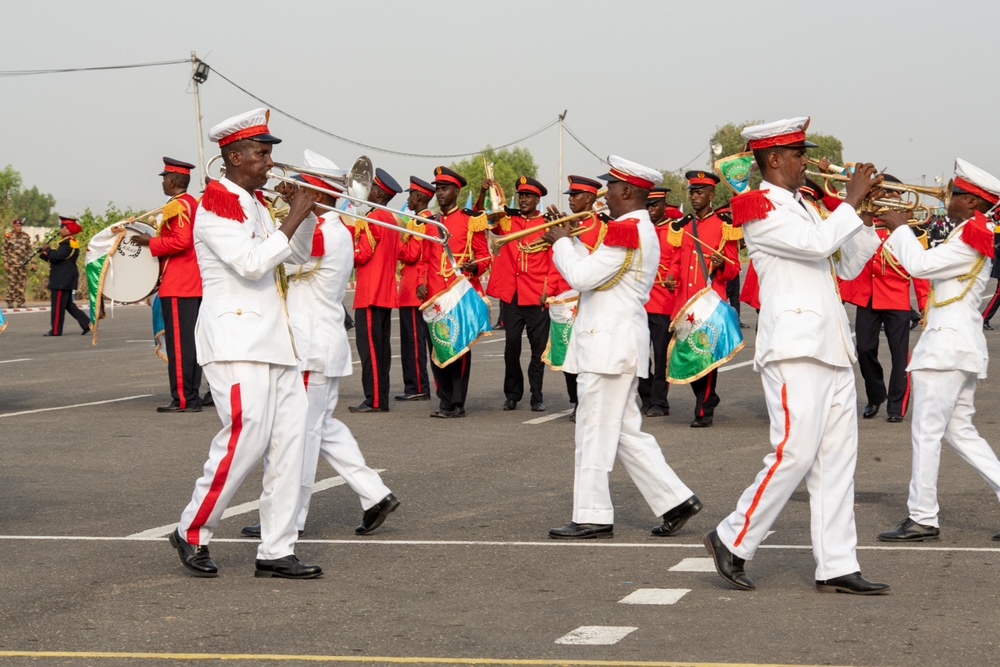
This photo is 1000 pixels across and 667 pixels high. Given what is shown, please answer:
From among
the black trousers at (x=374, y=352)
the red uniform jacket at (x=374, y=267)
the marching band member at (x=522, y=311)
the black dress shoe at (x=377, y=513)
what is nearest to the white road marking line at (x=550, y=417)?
the marching band member at (x=522, y=311)

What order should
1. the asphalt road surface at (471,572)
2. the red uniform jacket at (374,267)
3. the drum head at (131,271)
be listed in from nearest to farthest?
the asphalt road surface at (471,572), the drum head at (131,271), the red uniform jacket at (374,267)

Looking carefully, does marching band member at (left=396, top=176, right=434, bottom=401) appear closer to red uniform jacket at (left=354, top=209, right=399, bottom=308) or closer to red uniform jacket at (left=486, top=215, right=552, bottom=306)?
red uniform jacket at (left=354, top=209, right=399, bottom=308)

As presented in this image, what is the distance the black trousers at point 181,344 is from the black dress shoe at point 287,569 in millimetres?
6956

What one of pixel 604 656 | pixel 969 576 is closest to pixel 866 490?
pixel 969 576

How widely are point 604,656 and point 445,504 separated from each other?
Answer: 358 cm

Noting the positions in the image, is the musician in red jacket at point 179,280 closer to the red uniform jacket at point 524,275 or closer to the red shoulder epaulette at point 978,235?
the red uniform jacket at point 524,275

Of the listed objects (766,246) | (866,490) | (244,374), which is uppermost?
(766,246)

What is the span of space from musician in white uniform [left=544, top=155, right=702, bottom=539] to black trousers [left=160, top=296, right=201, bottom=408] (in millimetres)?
6111

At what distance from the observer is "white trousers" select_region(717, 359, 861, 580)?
6.47 metres

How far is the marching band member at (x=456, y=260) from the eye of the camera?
13.4 m

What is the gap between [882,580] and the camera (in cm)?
682

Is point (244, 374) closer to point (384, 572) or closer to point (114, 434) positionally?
point (384, 572)

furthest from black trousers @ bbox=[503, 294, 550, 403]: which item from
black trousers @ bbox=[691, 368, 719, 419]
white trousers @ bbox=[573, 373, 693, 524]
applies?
white trousers @ bbox=[573, 373, 693, 524]

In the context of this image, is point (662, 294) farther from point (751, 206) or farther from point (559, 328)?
point (751, 206)
